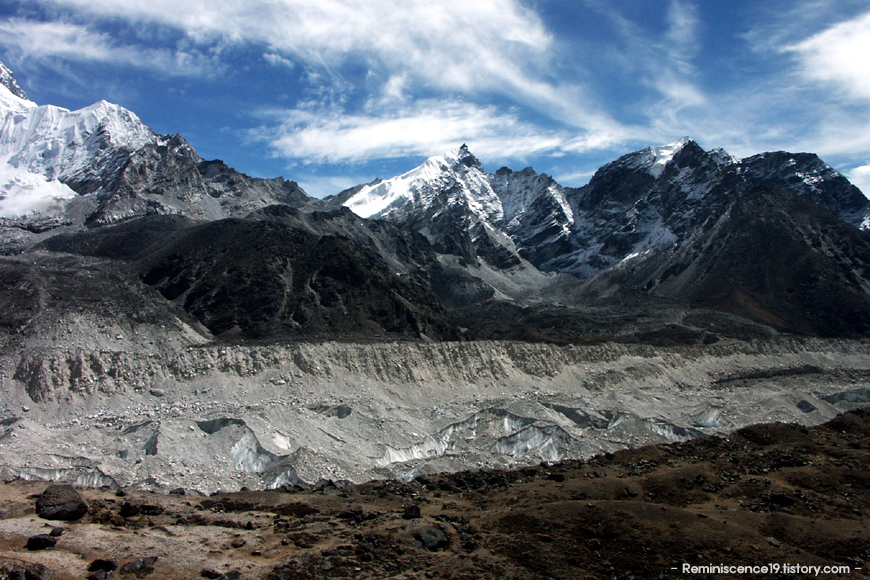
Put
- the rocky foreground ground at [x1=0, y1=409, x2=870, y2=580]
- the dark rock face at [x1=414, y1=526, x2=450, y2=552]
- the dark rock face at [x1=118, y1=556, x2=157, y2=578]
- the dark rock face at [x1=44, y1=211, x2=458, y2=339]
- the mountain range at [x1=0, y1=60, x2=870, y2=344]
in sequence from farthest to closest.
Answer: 1. the dark rock face at [x1=44, y1=211, x2=458, y2=339]
2. the mountain range at [x1=0, y1=60, x2=870, y2=344]
3. the dark rock face at [x1=414, y1=526, x2=450, y2=552]
4. the rocky foreground ground at [x1=0, y1=409, x2=870, y2=580]
5. the dark rock face at [x1=118, y1=556, x2=157, y2=578]

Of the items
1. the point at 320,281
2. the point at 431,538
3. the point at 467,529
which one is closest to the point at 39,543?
the point at 431,538

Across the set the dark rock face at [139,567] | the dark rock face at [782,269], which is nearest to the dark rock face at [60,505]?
the dark rock face at [139,567]

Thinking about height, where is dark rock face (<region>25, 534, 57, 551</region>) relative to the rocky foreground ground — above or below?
above

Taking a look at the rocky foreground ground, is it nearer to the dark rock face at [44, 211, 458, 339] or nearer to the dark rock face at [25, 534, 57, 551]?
the dark rock face at [25, 534, 57, 551]

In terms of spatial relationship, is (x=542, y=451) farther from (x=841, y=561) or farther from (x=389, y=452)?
(x=841, y=561)

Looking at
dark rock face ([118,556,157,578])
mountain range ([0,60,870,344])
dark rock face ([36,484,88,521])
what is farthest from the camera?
mountain range ([0,60,870,344])

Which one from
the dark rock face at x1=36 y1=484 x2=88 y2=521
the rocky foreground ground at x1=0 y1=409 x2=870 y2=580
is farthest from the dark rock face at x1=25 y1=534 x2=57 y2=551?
the dark rock face at x1=36 y1=484 x2=88 y2=521
